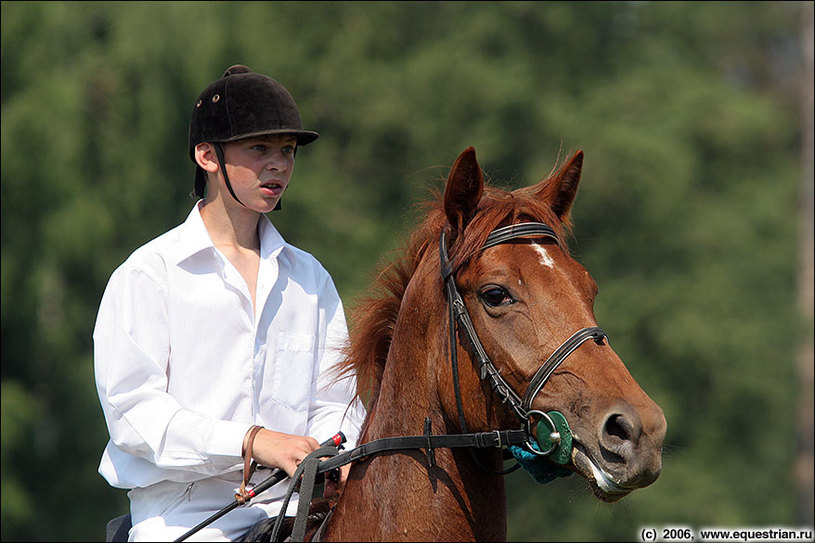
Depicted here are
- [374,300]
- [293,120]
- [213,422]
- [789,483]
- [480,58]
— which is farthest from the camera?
[789,483]

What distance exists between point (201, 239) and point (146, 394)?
69 cm

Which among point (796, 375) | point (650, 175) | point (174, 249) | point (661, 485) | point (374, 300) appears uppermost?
point (174, 249)

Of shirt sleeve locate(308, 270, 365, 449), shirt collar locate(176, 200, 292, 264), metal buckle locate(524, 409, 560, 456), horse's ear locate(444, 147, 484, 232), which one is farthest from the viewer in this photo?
shirt sleeve locate(308, 270, 365, 449)

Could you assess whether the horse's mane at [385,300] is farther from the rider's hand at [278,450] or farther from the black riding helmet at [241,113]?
the black riding helmet at [241,113]

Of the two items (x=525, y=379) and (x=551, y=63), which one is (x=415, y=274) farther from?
(x=551, y=63)

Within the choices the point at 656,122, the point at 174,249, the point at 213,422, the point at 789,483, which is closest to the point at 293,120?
the point at 174,249

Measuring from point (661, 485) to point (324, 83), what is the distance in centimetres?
1018

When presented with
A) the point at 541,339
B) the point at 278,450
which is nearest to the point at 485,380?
the point at 541,339

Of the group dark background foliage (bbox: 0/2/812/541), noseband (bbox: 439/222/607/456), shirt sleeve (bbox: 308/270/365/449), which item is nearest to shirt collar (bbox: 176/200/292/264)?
shirt sleeve (bbox: 308/270/365/449)

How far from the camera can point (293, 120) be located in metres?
4.02

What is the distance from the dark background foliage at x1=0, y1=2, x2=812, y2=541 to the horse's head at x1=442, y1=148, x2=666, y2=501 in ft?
39.8

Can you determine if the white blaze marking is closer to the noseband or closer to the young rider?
the noseband

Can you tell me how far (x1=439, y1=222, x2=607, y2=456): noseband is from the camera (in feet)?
10.1

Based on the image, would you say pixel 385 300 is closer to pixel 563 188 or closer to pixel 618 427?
pixel 563 188
